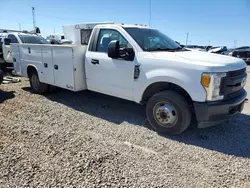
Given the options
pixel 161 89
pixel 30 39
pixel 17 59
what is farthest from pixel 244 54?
pixel 17 59

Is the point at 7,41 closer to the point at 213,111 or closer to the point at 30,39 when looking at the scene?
the point at 30,39

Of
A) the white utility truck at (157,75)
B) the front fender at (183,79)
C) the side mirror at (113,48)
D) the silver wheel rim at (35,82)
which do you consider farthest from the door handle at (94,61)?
the silver wheel rim at (35,82)

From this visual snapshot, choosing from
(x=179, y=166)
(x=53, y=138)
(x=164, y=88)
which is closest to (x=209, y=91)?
(x=164, y=88)

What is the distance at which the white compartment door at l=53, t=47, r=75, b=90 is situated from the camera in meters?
5.06

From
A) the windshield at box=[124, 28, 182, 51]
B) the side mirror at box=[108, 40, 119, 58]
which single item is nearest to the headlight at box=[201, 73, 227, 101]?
the windshield at box=[124, 28, 182, 51]

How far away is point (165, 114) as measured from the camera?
394 cm

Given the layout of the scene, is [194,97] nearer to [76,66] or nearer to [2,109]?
[76,66]

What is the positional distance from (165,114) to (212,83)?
1011 millimetres

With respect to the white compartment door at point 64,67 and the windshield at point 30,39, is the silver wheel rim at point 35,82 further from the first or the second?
the windshield at point 30,39

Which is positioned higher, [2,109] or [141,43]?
[141,43]

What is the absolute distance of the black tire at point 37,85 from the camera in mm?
6449

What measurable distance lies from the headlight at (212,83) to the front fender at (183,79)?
67mm

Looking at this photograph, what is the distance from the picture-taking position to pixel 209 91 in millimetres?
3379

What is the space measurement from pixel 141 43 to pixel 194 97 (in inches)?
61.1
